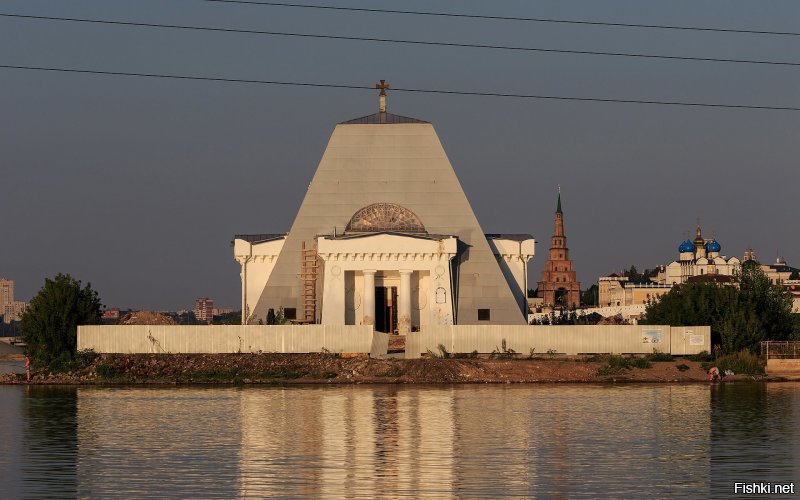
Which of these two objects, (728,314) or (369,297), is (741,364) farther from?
(369,297)

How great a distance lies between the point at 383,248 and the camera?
8150 cm

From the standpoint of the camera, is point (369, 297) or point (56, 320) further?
point (369, 297)

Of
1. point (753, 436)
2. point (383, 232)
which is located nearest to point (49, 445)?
point (753, 436)

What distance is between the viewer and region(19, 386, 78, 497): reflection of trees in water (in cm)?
3072

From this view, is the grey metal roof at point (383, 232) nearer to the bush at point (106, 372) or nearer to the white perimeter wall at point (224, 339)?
the white perimeter wall at point (224, 339)

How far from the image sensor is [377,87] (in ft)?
289

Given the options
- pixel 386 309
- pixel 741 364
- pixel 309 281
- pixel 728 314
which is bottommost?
pixel 741 364

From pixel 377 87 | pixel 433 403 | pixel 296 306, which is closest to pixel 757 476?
pixel 433 403

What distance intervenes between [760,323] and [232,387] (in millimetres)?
28789

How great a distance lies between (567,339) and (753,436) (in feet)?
102

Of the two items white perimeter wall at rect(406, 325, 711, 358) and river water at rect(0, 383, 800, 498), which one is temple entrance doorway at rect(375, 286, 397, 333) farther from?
river water at rect(0, 383, 800, 498)

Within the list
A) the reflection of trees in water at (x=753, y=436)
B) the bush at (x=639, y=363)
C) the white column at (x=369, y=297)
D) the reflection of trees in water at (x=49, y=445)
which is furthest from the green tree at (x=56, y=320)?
the reflection of trees in water at (x=753, y=436)

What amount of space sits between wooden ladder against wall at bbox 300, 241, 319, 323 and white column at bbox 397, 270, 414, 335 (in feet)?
16.9

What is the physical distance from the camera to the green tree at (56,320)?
2800 inches
